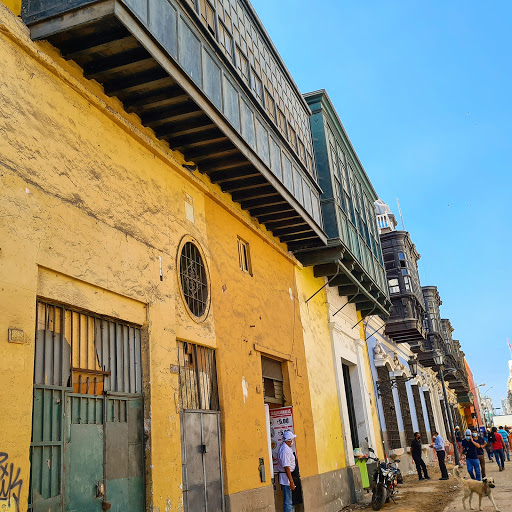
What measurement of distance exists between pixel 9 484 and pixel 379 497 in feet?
34.3

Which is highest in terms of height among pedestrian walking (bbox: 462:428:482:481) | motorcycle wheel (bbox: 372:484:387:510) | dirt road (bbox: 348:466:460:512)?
pedestrian walking (bbox: 462:428:482:481)

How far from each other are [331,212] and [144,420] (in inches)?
382

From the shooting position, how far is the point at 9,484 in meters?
4.91

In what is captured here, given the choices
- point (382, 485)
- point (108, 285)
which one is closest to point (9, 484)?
point (108, 285)

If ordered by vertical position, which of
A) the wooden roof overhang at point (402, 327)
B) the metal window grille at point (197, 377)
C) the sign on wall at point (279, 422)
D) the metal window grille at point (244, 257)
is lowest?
the sign on wall at point (279, 422)

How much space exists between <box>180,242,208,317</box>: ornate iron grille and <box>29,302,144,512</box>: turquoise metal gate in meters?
1.65

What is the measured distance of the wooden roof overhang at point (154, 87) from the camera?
644cm

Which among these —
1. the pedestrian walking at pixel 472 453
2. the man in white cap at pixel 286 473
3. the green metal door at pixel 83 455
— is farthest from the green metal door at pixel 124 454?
the pedestrian walking at pixel 472 453

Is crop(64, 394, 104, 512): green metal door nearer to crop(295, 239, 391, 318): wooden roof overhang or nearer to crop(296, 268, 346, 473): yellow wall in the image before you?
crop(296, 268, 346, 473): yellow wall

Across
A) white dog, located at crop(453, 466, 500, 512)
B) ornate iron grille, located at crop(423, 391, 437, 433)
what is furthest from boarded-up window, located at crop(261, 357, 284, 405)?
ornate iron grille, located at crop(423, 391, 437, 433)

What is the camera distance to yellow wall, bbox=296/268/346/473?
14.0 m

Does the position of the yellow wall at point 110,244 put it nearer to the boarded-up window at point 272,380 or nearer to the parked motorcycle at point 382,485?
the boarded-up window at point 272,380

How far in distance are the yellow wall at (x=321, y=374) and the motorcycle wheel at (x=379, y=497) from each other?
129 cm

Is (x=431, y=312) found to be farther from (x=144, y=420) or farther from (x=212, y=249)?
(x=144, y=420)
